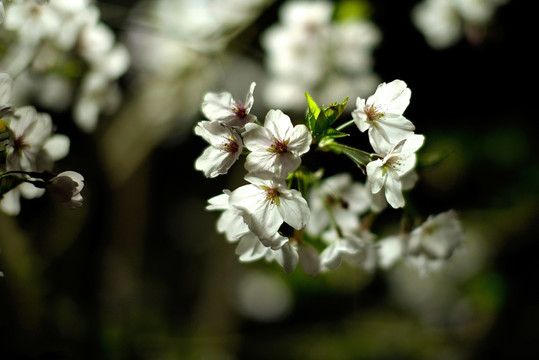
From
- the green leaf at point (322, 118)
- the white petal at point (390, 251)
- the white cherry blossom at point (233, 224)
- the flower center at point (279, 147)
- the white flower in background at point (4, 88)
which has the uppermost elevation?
the white flower in background at point (4, 88)

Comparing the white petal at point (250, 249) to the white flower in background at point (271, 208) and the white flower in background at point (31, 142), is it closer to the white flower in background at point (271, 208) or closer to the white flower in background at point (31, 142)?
the white flower in background at point (271, 208)

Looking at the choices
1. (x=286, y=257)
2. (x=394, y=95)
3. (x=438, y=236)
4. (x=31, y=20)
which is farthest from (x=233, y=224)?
(x=31, y=20)

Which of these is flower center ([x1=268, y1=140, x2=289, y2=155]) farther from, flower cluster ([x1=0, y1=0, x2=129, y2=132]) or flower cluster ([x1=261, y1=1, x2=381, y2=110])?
flower cluster ([x1=261, y1=1, x2=381, y2=110])

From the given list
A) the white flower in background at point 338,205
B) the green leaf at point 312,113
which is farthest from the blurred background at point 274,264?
the green leaf at point 312,113

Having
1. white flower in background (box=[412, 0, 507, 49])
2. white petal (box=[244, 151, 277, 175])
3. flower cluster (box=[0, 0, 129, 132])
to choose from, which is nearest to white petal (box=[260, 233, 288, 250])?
white petal (box=[244, 151, 277, 175])

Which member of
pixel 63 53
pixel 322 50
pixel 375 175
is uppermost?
pixel 322 50

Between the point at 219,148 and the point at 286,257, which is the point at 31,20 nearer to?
the point at 219,148
